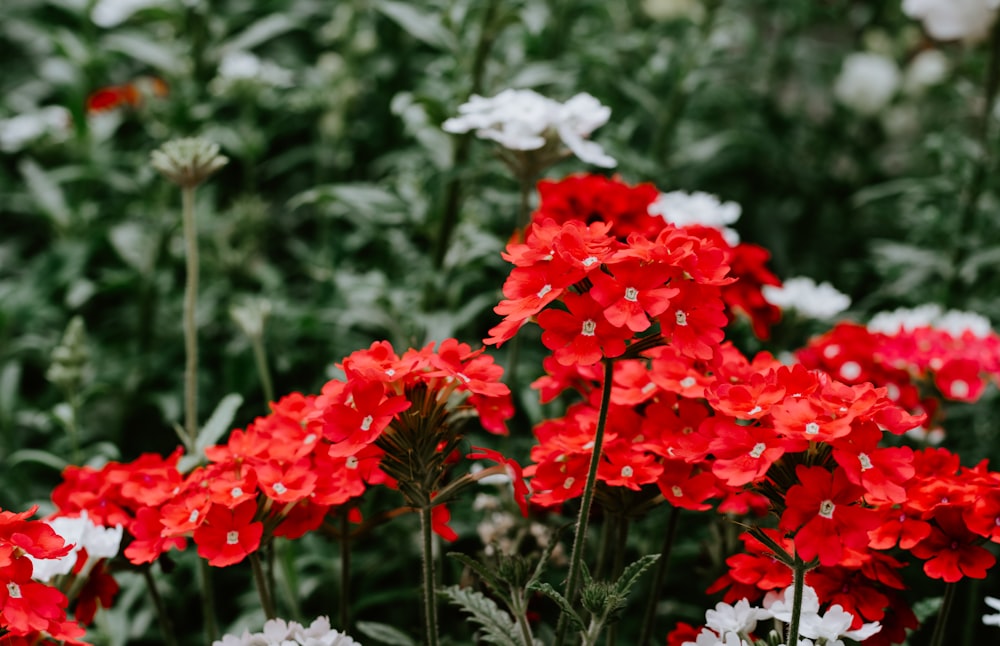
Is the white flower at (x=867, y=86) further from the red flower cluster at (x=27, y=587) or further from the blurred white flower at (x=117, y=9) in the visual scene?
the red flower cluster at (x=27, y=587)

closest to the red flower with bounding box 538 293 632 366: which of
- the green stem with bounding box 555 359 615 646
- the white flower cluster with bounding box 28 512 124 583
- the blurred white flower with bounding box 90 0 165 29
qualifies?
the green stem with bounding box 555 359 615 646

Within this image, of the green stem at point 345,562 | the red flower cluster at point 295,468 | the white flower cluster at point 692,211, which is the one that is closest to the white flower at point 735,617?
the red flower cluster at point 295,468

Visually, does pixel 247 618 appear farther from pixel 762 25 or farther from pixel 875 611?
pixel 762 25

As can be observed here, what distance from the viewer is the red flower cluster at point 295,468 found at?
4.60 ft

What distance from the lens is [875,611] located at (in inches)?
56.9

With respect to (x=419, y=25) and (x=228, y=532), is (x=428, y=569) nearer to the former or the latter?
(x=228, y=532)

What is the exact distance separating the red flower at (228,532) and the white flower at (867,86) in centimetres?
394

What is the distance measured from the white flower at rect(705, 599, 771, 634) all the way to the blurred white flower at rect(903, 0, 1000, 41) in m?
2.47

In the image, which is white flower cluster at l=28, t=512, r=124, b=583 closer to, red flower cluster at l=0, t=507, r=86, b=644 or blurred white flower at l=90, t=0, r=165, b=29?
red flower cluster at l=0, t=507, r=86, b=644

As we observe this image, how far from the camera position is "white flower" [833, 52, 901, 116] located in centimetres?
448

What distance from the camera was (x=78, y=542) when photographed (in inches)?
62.6

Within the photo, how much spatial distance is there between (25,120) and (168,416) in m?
1.54

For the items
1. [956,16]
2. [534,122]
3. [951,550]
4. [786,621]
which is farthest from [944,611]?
[956,16]

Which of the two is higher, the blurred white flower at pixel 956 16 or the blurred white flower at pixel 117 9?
the blurred white flower at pixel 956 16
